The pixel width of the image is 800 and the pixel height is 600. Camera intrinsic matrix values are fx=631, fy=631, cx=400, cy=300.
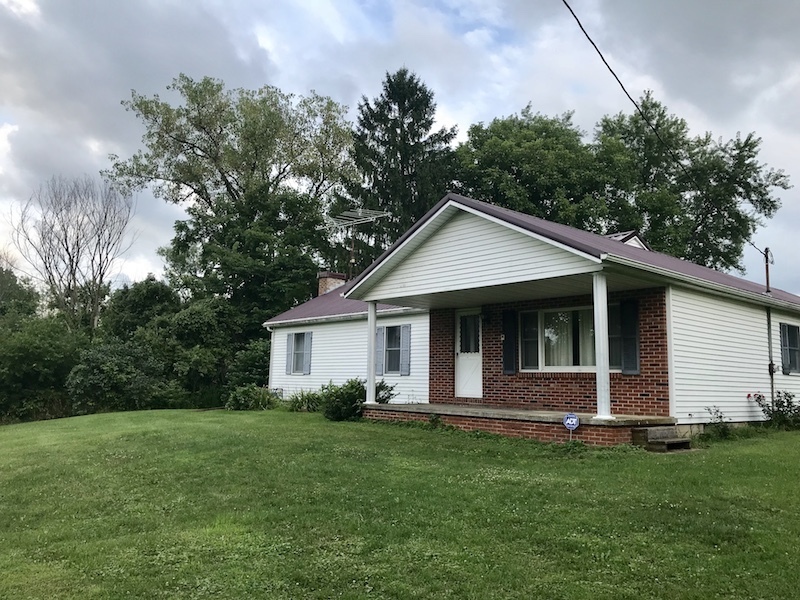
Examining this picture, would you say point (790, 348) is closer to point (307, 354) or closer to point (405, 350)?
point (405, 350)

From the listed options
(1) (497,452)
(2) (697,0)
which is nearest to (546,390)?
(1) (497,452)

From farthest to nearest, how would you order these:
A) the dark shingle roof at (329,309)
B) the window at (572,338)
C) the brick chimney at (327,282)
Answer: the brick chimney at (327,282), the dark shingle roof at (329,309), the window at (572,338)

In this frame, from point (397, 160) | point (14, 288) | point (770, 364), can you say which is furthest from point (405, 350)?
point (14, 288)

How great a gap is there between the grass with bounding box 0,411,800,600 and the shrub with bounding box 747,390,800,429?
355 cm

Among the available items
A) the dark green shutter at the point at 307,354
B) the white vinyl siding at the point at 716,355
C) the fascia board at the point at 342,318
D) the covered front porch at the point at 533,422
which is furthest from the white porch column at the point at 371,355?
the dark green shutter at the point at 307,354

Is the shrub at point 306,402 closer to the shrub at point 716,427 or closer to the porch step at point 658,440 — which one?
the porch step at point 658,440

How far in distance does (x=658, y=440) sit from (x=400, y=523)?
Result: 542 centimetres

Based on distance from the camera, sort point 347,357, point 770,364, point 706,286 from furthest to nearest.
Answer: point 347,357
point 770,364
point 706,286

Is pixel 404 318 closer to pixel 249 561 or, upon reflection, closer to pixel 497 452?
pixel 497 452

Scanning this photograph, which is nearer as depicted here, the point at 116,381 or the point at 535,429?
the point at 535,429

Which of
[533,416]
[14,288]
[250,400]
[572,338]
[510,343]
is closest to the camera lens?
[533,416]

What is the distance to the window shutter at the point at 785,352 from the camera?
1361 centimetres

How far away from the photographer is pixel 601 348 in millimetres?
9625

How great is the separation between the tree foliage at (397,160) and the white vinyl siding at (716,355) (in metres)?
21.2
